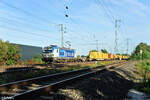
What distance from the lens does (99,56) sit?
5266 centimetres

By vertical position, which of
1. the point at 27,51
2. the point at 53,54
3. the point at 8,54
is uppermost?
the point at 27,51

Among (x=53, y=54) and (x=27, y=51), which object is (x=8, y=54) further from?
(x=27, y=51)

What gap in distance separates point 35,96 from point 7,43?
71.6 feet

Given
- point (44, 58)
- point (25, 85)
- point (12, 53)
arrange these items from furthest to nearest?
1. point (44, 58)
2. point (12, 53)
3. point (25, 85)

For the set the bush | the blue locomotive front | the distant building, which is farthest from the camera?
the distant building

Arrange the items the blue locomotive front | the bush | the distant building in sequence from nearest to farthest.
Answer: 1. the bush
2. the blue locomotive front
3. the distant building

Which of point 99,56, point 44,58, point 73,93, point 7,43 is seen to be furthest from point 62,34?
point 73,93

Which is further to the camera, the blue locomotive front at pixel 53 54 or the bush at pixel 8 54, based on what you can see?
the blue locomotive front at pixel 53 54

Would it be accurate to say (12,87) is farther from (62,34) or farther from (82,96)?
(62,34)

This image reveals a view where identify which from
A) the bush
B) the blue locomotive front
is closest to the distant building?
the blue locomotive front

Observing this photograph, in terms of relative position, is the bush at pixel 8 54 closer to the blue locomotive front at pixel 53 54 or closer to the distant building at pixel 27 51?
the blue locomotive front at pixel 53 54

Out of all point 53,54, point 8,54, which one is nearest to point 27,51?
point 53,54

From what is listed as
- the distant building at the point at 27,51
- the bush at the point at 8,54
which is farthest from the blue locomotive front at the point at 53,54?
the distant building at the point at 27,51

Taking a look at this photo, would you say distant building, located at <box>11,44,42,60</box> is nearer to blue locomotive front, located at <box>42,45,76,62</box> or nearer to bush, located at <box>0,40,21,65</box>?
blue locomotive front, located at <box>42,45,76,62</box>
